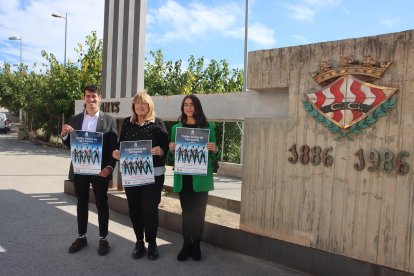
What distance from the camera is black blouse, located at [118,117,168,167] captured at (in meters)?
4.41

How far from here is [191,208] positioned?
447 cm

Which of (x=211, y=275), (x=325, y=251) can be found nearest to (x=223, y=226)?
(x=211, y=275)

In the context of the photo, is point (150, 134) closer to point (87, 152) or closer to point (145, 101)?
point (145, 101)

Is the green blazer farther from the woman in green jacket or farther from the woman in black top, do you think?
the woman in black top

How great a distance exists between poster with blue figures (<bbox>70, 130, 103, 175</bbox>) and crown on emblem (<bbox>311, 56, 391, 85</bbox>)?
95.0 inches

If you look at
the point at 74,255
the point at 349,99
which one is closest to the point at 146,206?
the point at 74,255

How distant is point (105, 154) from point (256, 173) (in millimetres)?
1711

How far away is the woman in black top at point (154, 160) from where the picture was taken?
4.41 metres

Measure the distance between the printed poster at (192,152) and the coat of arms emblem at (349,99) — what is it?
115 cm

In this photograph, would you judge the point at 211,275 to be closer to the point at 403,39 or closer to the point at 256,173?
the point at 256,173

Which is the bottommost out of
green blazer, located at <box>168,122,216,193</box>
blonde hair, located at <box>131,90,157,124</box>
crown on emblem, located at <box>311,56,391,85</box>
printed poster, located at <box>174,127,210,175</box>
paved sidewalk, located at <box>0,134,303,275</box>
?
paved sidewalk, located at <box>0,134,303,275</box>

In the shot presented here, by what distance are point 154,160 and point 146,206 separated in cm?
49

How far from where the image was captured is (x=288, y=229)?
14.7ft

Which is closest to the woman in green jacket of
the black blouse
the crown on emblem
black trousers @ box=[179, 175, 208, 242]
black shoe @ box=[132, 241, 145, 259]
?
black trousers @ box=[179, 175, 208, 242]
